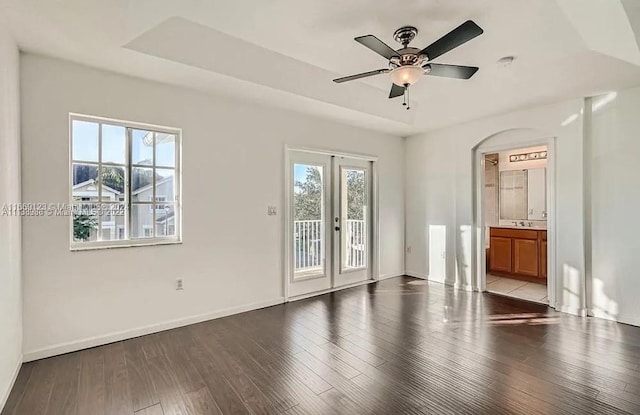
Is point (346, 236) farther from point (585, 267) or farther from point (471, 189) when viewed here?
point (585, 267)

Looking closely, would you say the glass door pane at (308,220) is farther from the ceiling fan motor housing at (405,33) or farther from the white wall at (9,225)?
the white wall at (9,225)

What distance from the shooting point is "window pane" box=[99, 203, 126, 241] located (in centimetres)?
312

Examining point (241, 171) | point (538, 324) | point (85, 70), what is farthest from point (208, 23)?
point (538, 324)

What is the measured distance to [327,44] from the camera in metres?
3.04

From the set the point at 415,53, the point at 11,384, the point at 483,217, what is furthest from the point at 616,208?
the point at 11,384

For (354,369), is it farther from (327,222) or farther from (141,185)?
(141,185)

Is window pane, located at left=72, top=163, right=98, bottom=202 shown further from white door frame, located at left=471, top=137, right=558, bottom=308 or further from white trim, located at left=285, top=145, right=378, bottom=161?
white door frame, located at left=471, top=137, right=558, bottom=308

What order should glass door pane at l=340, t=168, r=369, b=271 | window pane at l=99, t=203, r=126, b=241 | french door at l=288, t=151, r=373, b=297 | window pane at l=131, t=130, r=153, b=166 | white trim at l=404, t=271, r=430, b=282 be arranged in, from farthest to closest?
white trim at l=404, t=271, r=430, b=282 → glass door pane at l=340, t=168, r=369, b=271 → french door at l=288, t=151, r=373, b=297 → window pane at l=131, t=130, r=153, b=166 → window pane at l=99, t=203, r=126, b=241

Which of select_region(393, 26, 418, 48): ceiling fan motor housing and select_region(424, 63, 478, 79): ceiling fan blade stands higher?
select_region(393, 26, 418, 48): ceiling fan motor housing

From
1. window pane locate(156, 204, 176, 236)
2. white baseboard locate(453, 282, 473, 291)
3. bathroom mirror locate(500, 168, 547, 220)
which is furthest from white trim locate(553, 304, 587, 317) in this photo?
window pane locate(156, 204, 176, 236)

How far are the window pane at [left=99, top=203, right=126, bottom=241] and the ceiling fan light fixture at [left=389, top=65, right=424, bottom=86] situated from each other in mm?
2926

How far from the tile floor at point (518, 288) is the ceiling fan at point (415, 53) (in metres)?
3.58

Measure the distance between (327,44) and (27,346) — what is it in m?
3.79

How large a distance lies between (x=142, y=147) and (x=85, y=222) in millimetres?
920
